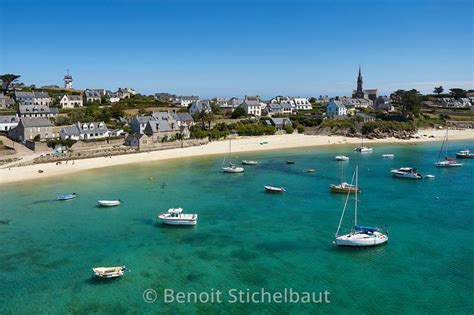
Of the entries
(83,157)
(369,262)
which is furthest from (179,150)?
(369,262)

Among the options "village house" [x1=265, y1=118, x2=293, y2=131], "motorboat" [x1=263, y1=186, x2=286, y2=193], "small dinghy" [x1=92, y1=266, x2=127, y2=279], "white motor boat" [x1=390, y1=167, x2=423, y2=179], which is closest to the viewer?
"small dinghy" [x1=92, y1=266, x2=127, y2=279]

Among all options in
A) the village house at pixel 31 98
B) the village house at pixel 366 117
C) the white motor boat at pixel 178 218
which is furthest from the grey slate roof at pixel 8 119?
the village house at pixel 366 117

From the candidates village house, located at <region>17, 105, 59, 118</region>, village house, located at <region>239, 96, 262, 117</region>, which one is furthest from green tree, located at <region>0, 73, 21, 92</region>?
village house, located at <region>239, 96, 262, 117</region>

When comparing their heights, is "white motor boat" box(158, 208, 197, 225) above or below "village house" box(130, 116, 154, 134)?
below

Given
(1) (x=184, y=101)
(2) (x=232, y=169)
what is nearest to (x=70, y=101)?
(1) (x=184, y=101)

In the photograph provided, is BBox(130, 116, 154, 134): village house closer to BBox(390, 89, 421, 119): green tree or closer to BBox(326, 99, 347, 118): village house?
BBox(326, 99, 347, 118): village house

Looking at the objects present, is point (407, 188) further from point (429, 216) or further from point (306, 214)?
point (306, 214)

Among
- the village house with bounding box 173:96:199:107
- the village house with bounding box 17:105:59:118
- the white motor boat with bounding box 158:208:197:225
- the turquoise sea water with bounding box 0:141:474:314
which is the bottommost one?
the turquoise sea water with bounding box 0:141:474:314
